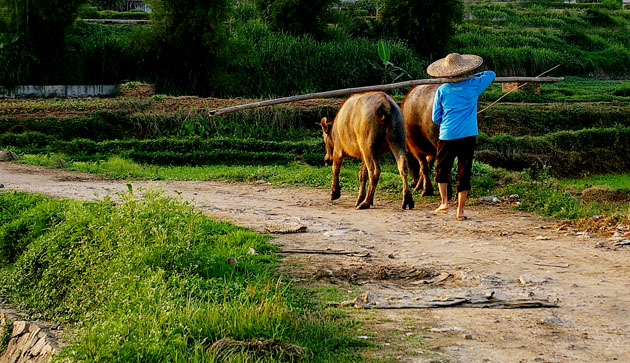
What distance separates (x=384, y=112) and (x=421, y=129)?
46.5 inches

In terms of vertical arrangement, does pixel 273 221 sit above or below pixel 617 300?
below

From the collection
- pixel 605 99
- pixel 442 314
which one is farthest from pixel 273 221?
pixel 605 99

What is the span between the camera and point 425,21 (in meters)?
30.4

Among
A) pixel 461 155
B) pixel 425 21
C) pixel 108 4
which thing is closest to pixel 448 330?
pixel 461 155

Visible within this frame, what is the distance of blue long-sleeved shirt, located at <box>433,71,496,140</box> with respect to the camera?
9695mm

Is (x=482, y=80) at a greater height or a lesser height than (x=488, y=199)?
greater

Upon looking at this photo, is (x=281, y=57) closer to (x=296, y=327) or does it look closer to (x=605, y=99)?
(x=605, y=99)

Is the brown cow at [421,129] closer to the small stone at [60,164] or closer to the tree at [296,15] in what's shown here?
the small stone at [60,164]

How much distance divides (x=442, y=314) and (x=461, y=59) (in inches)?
184

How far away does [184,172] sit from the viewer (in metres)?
14.9

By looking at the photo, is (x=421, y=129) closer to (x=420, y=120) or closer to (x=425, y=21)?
(x=420, y=120)

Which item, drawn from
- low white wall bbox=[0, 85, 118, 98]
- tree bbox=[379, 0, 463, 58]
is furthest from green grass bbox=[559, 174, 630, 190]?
tree bbox=[379, 0, 463, 58]

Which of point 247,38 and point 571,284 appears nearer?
point 571,284

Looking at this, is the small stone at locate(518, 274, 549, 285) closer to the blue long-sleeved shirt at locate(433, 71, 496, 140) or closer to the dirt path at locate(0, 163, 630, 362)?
the dirt path at locate(0, 163, 630, 362)
